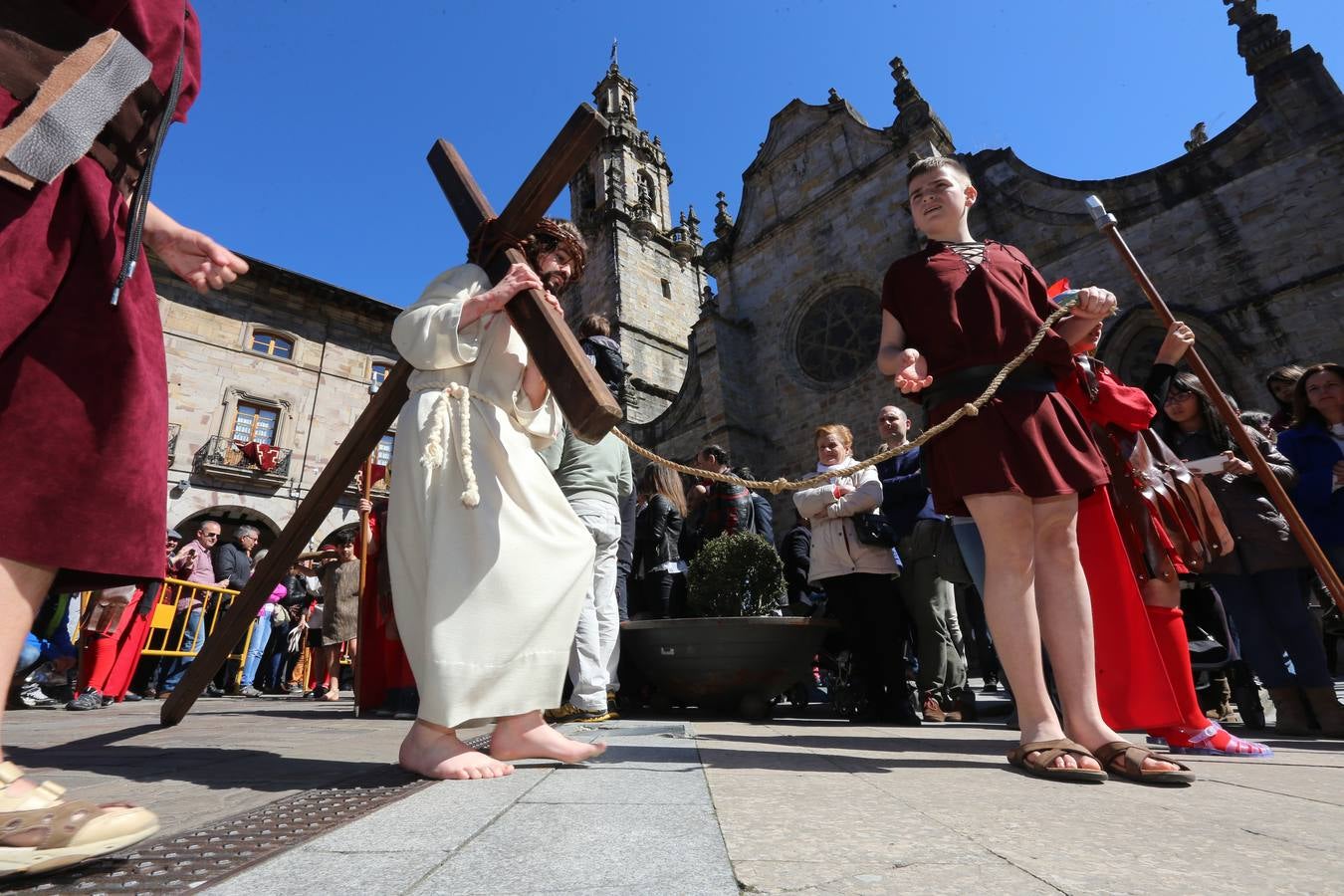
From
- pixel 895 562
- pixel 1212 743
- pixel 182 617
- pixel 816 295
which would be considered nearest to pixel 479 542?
pixel 1212 743

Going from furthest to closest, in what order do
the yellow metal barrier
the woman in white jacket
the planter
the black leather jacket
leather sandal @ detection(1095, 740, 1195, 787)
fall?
1. the yellow metal barrier
2. the black leather jacket
3. the woman in white jacket
4. the planter
5. leather sandal @ detection(1095, 740, 1195, 787)

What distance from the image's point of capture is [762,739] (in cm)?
254

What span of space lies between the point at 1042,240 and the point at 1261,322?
393 cm

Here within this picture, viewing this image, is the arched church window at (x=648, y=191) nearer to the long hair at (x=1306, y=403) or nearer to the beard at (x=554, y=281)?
the long hair at (x=1306, y=403)

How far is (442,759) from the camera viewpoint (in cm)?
163

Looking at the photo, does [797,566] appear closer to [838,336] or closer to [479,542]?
[479,542]

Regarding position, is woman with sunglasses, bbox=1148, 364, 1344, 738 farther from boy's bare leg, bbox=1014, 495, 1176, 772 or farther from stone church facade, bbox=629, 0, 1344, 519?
stone church facade, bbox=629, 0, 1344, 519

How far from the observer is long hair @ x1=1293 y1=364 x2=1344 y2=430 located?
12.1 ft

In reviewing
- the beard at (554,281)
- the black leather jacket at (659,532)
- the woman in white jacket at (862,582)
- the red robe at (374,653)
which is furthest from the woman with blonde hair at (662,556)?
the beard at (554,281)

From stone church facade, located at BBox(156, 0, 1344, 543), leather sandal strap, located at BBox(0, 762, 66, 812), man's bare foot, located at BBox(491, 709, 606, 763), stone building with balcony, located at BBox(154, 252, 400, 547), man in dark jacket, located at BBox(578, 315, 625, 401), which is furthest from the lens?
stone building with balcony, located at BBox(154, 252, 400, 547)

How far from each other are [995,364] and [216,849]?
7.48 ft

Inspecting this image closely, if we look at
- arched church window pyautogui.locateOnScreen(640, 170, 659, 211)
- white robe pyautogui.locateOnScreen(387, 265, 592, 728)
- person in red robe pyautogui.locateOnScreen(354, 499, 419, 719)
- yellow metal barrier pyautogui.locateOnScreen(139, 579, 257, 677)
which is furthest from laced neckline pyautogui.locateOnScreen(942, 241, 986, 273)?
arched church window pyautogui.locateOnScreen(640, 170, 659, 211)

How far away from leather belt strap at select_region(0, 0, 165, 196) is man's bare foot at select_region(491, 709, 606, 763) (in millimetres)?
1543

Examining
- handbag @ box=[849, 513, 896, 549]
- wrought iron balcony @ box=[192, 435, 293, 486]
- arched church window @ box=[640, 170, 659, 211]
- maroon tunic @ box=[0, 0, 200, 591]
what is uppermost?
arched church window @ box=[640, 170, 659, 211]
